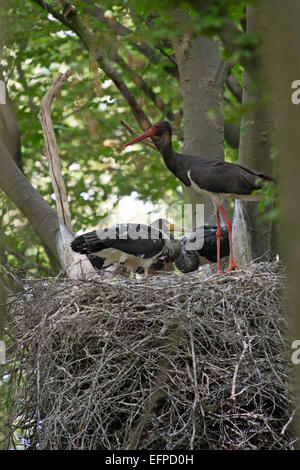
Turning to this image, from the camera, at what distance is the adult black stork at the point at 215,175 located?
6.89m

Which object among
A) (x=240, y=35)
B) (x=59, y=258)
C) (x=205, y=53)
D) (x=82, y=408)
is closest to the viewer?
(x=240, y=35)

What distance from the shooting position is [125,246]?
7754 mm

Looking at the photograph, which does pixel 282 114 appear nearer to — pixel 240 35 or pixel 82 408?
pixel 240 35

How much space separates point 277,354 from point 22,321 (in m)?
2.12

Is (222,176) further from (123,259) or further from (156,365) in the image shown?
(156,365)

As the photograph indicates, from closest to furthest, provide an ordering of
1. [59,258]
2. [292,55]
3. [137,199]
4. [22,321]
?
[292,55], [22,321], [59,258], [137,199]

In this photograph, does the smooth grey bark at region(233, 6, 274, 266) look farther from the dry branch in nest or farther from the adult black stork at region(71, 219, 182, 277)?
the dry branch in nest

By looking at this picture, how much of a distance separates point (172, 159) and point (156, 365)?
3175 mm

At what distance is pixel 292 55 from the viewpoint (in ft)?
8.28

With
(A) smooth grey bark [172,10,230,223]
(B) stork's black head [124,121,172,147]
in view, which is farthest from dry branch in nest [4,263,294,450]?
(A) smooth grey bark [172,10,230,223]

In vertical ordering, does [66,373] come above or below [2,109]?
below

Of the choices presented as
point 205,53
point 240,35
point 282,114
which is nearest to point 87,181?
point 205,53

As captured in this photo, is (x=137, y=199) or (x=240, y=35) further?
(x=137, y=199)

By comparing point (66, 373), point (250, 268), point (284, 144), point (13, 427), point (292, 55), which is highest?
point (292, 55)
